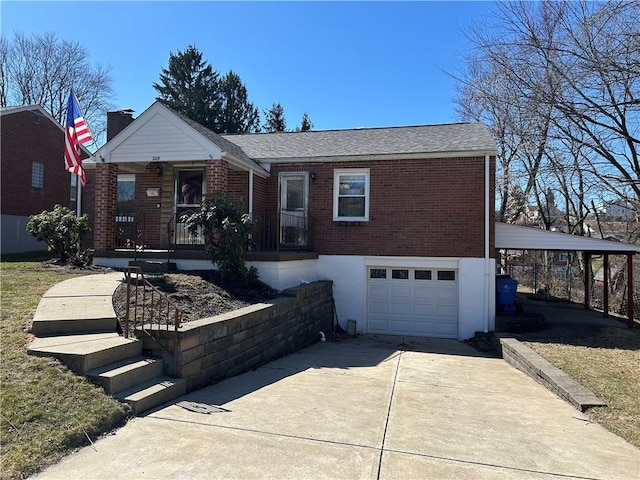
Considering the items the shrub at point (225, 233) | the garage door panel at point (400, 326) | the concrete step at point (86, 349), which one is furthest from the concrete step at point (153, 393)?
the garage door panel at point (400, 326)

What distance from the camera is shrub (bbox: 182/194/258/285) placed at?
8859mm

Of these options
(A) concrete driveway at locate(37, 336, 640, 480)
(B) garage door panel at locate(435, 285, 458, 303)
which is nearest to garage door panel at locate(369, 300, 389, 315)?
(B) garage door panel at locate(435, 285, 458, 303)

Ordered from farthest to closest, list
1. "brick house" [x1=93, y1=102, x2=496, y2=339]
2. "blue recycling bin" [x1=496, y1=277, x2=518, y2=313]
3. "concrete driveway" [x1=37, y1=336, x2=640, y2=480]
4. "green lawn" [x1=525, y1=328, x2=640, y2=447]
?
"blue recycling bin" [x1=496, y1=277, x2=518, y2=313] → "brick house" [x1=93, y1=102, x2=496, y2=339] → "green lawn" [x1=525, y1=328, x2=640, y2=447] → "concrete driveway" [x1=37, y1=336, x2=640, y2=480]

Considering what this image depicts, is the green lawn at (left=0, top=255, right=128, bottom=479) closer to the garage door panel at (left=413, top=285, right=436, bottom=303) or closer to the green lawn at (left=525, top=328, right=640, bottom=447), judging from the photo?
the green lawn at (left=525, top=328, right=640, bottom=447)

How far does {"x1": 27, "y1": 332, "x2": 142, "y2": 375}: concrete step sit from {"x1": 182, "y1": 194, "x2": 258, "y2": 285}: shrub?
358 cm

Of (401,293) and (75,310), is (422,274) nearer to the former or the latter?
(401,293)

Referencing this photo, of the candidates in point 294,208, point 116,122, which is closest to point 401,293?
point 294,208

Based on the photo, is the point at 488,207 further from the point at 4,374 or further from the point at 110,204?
the point at 4,374

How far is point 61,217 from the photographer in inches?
437

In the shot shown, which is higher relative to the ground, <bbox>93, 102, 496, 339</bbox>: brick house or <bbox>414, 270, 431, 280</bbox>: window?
<bbox>93, 102, 496, 339</bbox>: brick house

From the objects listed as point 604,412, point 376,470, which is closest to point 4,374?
point 376,470

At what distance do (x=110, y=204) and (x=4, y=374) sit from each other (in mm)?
7658

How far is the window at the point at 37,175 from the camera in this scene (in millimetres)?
20938

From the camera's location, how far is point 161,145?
10688 mm
